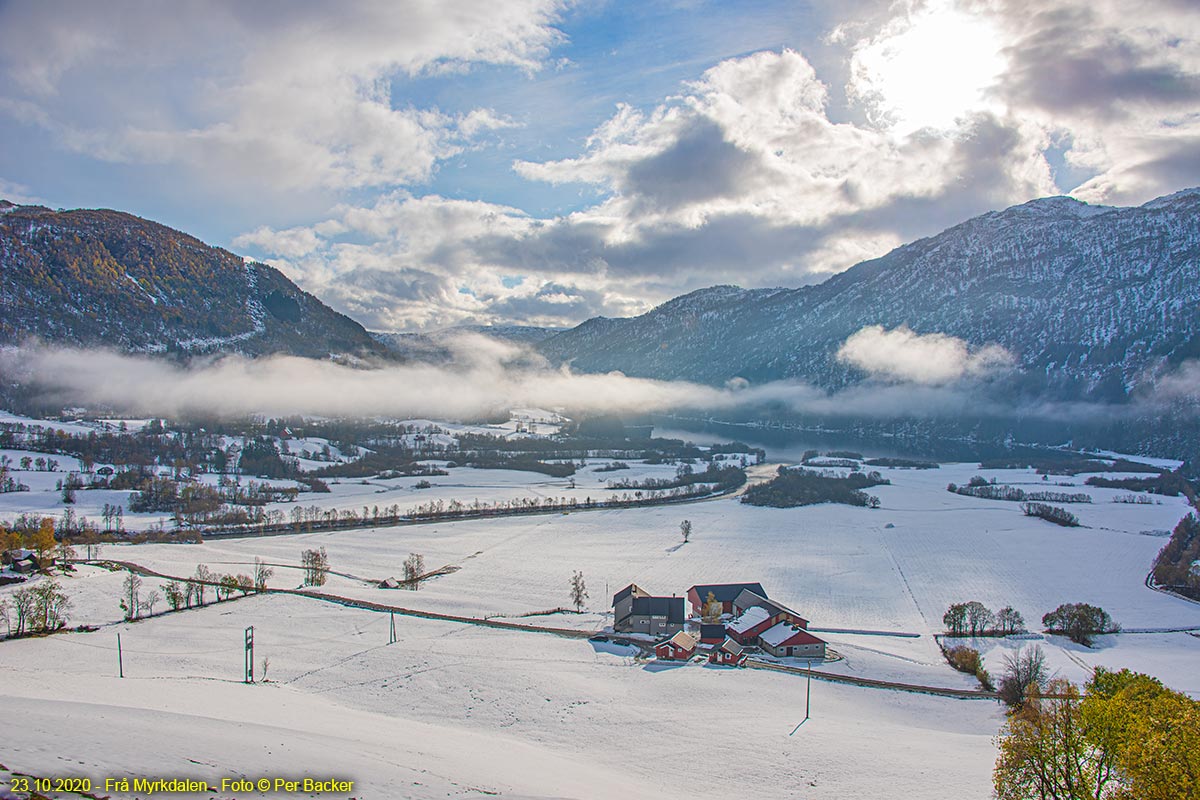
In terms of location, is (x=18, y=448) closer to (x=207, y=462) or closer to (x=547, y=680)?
(x=207, y=462)

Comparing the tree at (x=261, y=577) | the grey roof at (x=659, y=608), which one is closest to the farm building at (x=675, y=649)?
the grey roof at (x=659, y=608)

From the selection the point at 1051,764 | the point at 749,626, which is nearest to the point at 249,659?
the point at 749,626

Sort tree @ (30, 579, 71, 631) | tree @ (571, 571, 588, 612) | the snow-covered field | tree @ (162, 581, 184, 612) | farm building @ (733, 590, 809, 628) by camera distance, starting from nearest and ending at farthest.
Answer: the snow-covered field
tree @ (30, 579, 71, 631)
farm building @ (733, 590, 809, 628)
tree @ (162, 581, 184, 612)
tree @ (571, 571, 588, 612)

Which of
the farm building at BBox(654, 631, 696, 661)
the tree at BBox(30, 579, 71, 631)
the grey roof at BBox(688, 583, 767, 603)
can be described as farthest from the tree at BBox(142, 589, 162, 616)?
the grey roof at BBox(688, 583, 767, 603)

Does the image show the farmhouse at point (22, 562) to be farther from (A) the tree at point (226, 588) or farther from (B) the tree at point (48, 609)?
(A) the tree at point (226, 588)

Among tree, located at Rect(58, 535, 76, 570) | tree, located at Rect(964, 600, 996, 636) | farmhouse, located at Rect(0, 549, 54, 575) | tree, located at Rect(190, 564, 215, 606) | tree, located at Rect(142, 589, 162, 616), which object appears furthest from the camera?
tree, located at Rect(58, 535, 76, 570)

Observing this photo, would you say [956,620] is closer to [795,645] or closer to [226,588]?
[795,645]

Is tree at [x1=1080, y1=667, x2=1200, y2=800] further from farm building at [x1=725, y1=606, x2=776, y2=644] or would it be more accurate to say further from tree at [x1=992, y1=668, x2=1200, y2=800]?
farm building at [x1=725, y1=606, x2=776, y2=644]
